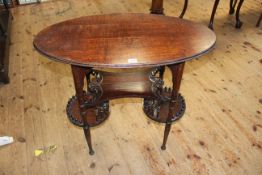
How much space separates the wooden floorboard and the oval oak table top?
75 centimetres

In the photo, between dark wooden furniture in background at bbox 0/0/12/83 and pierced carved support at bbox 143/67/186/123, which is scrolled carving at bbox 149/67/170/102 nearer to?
pierced carved support at bbox 143/67/186/123

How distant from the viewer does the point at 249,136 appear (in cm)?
157

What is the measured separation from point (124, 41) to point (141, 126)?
0.77m

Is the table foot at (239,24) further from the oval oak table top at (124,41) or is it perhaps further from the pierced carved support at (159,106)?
the oval oak table top at (124,41)

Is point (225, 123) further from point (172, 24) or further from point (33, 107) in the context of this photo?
point (33, 107)

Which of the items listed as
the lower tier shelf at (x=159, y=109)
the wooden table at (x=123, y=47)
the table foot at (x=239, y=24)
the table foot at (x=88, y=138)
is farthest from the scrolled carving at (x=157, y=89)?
the table foot at (x=239, y=24)

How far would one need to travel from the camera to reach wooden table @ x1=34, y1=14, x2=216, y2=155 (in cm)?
98

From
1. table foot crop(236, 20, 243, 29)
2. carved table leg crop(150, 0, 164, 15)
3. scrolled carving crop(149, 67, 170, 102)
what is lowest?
table foot crop(236, 20, 243, 29)

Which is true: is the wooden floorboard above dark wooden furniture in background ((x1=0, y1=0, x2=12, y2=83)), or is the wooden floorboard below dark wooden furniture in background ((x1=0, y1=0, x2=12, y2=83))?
below

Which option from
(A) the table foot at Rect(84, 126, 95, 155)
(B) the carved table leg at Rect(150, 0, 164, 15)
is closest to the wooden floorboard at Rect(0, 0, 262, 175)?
(A) the table foot at Rect(84, 126, 95, 155)

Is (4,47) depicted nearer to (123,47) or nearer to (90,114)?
(90,114)

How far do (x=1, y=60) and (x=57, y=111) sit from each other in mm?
801

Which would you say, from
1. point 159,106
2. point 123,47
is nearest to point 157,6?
point 159,106

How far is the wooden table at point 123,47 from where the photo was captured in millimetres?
981
